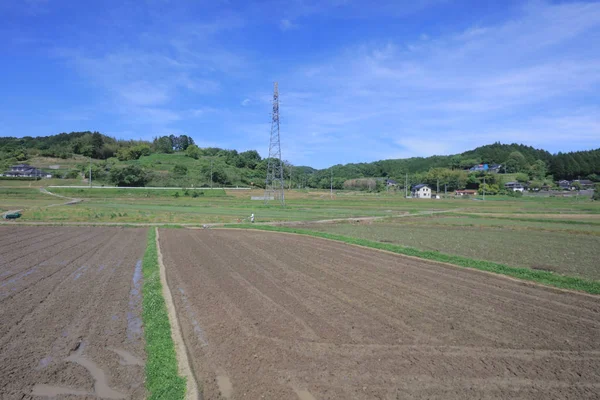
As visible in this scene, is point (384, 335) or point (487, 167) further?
point (487, 167)

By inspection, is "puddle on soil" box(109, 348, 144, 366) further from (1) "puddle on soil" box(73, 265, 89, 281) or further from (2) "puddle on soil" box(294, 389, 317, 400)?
(1) "puddle on soil" box(73, 265, 89, 281)

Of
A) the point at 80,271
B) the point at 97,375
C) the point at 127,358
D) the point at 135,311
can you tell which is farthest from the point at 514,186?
the point at 97,375

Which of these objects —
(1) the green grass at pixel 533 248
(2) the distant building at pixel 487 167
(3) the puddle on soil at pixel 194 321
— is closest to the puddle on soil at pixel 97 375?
(3) the puddle on soil at pixel 194 321

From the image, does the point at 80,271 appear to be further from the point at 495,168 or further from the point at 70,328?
the point at 495,168

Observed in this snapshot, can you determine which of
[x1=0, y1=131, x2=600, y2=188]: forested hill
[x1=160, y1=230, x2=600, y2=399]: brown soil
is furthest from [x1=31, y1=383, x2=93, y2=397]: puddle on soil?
[x1=0, y1=131, x2=600, y2=188]: forested hill

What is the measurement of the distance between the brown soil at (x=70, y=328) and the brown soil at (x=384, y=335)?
3.99ft

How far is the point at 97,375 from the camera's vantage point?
6.26m

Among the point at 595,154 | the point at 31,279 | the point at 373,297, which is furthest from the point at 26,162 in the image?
the point at 595,154

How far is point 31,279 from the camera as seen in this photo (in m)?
12.9

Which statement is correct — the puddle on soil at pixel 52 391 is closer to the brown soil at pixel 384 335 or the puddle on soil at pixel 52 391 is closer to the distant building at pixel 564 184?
the brown soil at pixel 384 335

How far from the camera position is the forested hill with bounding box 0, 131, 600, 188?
421 ft

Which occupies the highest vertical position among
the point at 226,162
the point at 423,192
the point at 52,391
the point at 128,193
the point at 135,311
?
the point at 226,162

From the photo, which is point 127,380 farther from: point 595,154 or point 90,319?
point 595,154

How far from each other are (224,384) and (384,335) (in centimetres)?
350
